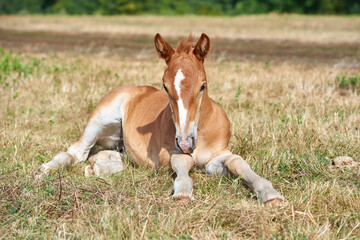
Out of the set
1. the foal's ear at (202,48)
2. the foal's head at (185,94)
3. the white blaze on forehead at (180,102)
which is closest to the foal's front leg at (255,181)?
the foal's head at (185,94)

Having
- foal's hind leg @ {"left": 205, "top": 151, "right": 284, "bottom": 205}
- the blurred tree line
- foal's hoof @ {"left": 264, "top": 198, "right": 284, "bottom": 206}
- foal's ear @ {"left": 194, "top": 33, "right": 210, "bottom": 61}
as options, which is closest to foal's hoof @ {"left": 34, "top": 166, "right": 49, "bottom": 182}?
foal's hind leg @ {"left": 205, "top": 151, "right": 284, "bottom": 205}

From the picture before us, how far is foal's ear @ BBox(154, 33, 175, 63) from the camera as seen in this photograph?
14.1 feet

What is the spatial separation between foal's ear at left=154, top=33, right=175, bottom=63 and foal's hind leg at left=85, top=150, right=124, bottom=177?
140 centimetres

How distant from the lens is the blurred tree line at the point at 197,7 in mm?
49844

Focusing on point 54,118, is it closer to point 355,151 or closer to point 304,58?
point 355,151

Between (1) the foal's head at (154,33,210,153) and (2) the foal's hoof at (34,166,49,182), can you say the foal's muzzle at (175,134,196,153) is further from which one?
(2) the foal's hoof at (34,166,49,182)

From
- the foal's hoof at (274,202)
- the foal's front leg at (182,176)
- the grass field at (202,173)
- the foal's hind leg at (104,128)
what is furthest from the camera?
the foal's hind leg at (104,128)

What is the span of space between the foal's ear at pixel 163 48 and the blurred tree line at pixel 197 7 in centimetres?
4713

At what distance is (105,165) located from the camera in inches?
189

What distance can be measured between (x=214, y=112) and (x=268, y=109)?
2281 mm

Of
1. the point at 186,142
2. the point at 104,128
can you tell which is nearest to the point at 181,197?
the point at 186,142

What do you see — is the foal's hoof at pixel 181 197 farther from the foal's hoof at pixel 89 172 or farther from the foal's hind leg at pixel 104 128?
the foal's hind leg at pixel 104 128

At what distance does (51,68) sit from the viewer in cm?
1061

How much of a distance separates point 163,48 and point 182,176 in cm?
133
